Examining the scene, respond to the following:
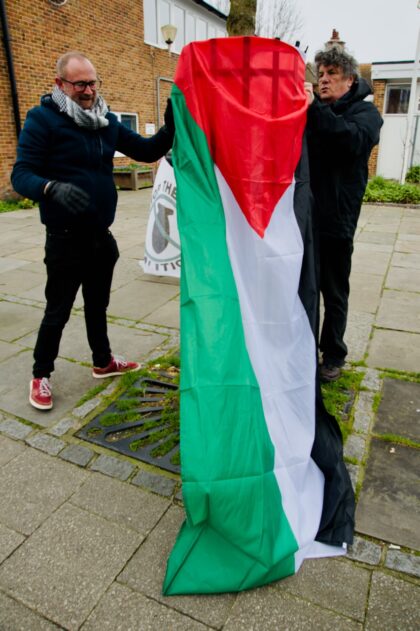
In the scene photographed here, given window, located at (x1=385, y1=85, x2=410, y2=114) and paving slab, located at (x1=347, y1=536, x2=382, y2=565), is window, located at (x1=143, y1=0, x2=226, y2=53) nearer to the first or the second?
window, located at (x1=385, y1=85, x2=410, y2=114)

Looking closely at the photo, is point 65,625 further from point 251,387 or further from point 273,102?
point 273,102

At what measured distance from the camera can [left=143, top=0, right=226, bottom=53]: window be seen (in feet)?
50.6

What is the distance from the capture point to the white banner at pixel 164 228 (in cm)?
518

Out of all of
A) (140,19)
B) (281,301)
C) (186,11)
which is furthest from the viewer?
(186,11)

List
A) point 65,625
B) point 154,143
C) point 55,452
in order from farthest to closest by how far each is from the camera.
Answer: point 154,143
point 55,452
point 65,625

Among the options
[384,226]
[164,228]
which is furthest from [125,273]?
[384,226]

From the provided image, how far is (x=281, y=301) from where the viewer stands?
215cm

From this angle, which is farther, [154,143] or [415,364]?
[415,364]

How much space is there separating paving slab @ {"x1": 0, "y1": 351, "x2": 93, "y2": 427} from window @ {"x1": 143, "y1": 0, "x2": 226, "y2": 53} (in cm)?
1454

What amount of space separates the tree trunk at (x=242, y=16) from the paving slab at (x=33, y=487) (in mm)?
3789

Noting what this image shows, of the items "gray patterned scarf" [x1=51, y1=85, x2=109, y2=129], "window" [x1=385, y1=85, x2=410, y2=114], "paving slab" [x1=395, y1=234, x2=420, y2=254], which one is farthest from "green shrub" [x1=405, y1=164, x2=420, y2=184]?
"gray patterned scarf" [x1=51, y1=85, x2=109, y2=129]

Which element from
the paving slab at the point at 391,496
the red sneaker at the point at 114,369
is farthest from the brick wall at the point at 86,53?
the paving slab at the point at 391,496

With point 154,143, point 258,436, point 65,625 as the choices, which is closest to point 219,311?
point 258,436

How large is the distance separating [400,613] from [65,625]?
1244mm
